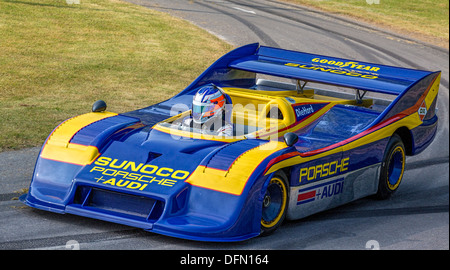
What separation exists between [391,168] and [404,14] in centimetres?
2048

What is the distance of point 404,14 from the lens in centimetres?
2877

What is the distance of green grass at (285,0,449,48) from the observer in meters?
25.8

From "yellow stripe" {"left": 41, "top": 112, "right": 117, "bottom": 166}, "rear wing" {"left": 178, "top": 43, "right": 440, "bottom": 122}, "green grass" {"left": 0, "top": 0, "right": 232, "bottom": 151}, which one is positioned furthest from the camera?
"green grass" {"left": 0, "top": 0, "right": 232, "bottom": 151}

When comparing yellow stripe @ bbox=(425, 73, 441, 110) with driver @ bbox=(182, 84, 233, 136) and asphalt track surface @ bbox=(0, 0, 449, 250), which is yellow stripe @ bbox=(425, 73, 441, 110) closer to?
asphalt track surface @ bbox=(0, 0, 449, 250)

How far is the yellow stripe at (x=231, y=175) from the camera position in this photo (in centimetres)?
695

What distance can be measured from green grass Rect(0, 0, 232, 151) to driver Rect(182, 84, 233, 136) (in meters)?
3.51

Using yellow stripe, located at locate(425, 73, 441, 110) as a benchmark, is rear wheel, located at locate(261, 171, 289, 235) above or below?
below

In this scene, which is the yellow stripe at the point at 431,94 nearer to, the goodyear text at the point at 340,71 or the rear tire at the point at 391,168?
the goodyear text at the point at 340,71

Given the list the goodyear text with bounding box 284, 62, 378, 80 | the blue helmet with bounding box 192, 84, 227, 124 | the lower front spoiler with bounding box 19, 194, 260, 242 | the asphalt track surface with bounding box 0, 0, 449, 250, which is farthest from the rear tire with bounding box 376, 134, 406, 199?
the lower front spoiler with bounding box 19, 194, 260, 242

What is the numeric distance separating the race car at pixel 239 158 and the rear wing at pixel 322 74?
27 mm

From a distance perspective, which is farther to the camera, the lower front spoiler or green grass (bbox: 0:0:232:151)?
A: green grass (bbox: 0:0:232:151)

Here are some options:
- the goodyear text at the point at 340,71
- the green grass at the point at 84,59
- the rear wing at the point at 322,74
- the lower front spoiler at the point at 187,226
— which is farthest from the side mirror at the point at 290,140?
the green grass at the point at 84,59

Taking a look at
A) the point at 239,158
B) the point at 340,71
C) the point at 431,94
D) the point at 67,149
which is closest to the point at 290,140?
the point at 239,158

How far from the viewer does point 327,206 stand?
8.18 metres
